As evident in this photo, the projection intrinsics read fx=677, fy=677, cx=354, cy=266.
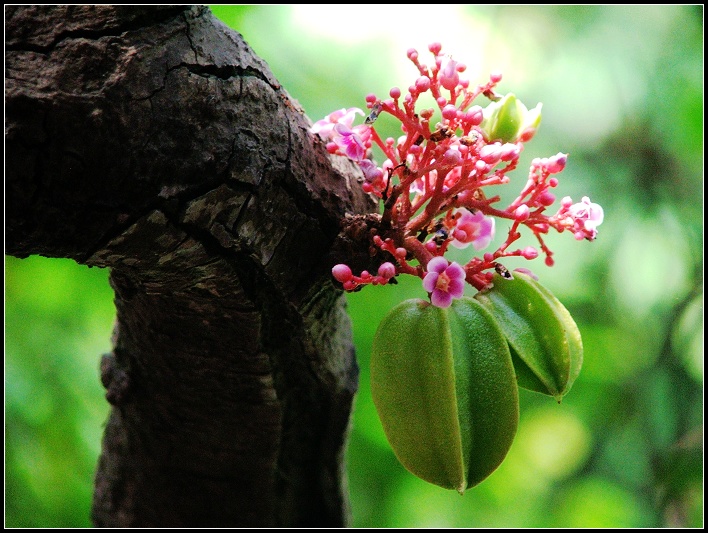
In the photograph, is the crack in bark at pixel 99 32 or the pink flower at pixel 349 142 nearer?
the crack in bark at pixel 99 32

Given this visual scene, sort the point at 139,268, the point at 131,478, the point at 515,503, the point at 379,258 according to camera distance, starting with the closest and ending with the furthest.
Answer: the point at 139,268
the point at 379,258
the point at 131,478
the point at 515,503

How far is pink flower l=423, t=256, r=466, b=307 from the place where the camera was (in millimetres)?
1214

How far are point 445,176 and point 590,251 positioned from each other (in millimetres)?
Answer: 2418

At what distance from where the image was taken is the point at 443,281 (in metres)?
1.23

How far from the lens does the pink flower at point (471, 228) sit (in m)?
1.35

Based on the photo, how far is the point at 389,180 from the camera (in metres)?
1.31

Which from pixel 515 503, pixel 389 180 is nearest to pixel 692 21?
pixel 515 503

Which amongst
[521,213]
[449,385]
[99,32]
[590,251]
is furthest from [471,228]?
[590,251]

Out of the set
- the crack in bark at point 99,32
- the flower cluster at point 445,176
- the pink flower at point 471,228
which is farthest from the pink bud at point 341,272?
the crack in bark at point 99,32

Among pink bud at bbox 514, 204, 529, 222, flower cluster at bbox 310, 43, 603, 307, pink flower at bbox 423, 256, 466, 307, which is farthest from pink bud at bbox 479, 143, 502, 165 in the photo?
pink flower at bbox 423, 256, 466, 307

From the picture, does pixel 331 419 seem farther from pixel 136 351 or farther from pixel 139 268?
pixel 139 268

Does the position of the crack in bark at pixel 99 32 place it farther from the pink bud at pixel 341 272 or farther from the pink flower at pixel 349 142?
the pink bud at pixel 341 272

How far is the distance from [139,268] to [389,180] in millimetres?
493

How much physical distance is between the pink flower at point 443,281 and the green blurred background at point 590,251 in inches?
80.8
